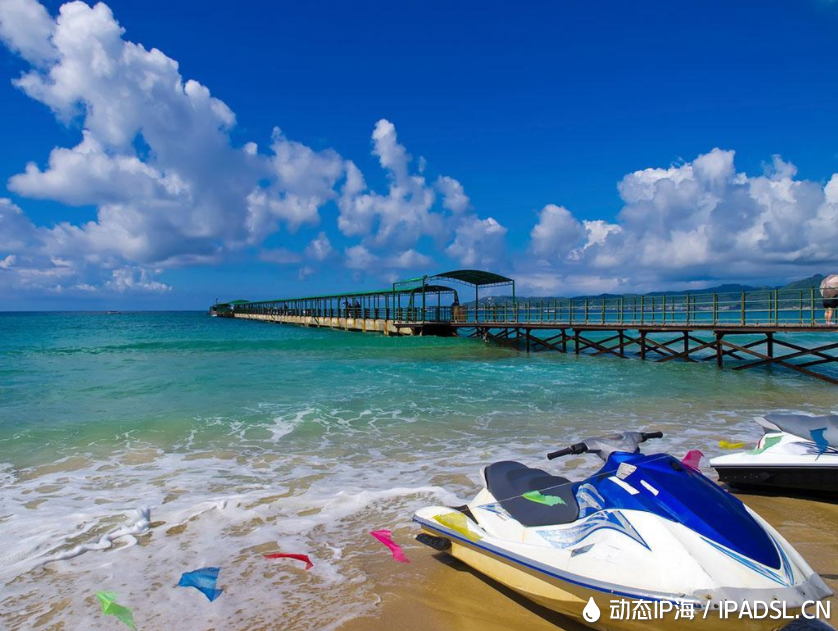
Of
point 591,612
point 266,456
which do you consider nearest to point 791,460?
point 591,612

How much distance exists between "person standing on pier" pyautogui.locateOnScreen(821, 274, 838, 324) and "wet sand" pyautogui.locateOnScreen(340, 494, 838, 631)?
49.7 feet

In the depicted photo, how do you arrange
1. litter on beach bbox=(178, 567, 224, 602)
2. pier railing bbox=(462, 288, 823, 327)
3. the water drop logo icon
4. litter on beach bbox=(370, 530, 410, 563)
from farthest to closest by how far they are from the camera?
pier railing bbox=(462, 288, 823, 327) < litter on beach bbox=(370, 530, 410, 563) < litter on beach bbox=(178, 567, 224, 602) < the water drop logo icon

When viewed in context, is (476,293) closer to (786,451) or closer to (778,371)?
(778,371)

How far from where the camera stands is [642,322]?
2117 centimetres

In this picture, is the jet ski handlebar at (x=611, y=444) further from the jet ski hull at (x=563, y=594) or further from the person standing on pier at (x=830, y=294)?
the person standing on pier at (x=830, y=294)

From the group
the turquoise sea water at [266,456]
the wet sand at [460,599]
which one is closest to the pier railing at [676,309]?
the turquoise sea water at [266,456]

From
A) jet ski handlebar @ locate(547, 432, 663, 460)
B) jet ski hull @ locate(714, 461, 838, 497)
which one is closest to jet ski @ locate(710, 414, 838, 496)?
jet ski hull @ locate(714, 461, 838, 497)

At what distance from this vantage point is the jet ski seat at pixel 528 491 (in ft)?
9.73

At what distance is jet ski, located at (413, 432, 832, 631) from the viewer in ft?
7.45

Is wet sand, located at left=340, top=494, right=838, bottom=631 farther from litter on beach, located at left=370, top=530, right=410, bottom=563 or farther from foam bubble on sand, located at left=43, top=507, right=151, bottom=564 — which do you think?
foam bubble on sand, located at left=43, top=507, right=151, bottom=564

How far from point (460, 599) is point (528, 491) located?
0.80m

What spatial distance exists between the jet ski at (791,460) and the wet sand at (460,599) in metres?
0.56

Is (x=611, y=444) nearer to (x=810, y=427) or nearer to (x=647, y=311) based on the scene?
(x=810, y=427)

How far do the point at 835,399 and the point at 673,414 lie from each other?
5.32 meters
